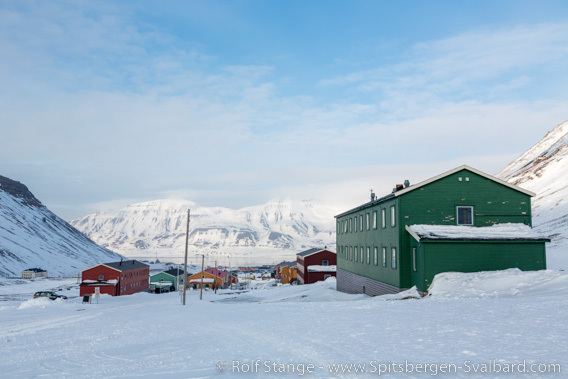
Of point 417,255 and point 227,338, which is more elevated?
point 417,255

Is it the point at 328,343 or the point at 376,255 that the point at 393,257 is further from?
the point at 328,343

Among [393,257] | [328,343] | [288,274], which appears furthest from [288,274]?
[328,343]

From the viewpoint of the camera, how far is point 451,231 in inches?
1266

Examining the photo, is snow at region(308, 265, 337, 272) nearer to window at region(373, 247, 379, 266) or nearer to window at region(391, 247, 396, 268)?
window at region(373, 247, 379, 266)

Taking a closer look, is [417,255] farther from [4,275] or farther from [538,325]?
[4,275]

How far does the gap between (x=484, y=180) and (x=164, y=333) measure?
26945 mm

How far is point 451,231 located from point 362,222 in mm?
15224

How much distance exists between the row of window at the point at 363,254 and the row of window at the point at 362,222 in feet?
6.70

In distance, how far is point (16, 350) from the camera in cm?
1728

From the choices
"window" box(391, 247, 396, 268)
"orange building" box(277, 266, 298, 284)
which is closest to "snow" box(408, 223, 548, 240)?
"window" box(391, 247, 396, 268)

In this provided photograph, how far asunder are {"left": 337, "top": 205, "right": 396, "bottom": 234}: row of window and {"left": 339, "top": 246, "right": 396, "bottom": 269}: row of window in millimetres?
2044

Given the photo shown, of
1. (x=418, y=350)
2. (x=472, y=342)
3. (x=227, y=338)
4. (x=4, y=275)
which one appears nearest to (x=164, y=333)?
(x=227, y=338)

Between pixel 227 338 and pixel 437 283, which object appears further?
pixel 437 283

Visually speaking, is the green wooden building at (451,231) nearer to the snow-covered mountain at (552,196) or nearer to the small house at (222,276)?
the snow-covered mountain at (552,196)
